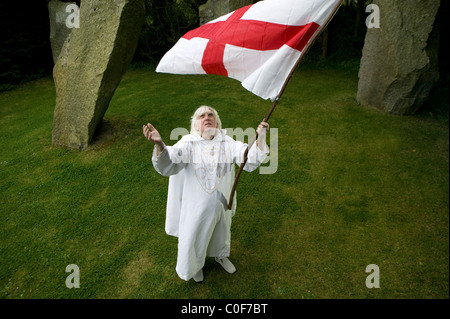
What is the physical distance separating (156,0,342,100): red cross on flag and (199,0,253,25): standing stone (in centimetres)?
571

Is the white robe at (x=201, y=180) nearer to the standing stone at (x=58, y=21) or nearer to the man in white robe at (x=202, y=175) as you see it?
the man in white robe at (x=202, y=175)

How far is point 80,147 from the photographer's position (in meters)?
5.27

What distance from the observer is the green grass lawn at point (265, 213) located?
9.43ft

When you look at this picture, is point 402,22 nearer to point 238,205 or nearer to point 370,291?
point 238,205

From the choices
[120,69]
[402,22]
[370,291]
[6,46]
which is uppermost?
[402,22]

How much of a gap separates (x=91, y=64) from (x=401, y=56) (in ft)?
16.9

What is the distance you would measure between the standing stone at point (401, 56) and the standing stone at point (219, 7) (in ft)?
11.5

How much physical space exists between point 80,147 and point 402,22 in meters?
5.88

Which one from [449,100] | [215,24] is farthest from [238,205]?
[449,100]

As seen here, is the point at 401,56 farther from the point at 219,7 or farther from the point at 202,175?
the point at 219,7

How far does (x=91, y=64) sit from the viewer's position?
4.84 meters
